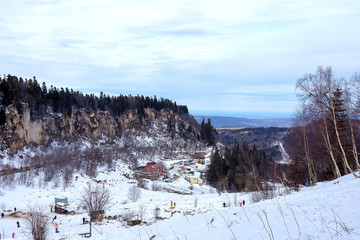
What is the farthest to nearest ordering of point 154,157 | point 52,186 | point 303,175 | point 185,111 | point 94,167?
point 185,111
point 154,157
point 94,167
point 52,186
point 303,175

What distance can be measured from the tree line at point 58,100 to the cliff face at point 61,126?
2258 mm

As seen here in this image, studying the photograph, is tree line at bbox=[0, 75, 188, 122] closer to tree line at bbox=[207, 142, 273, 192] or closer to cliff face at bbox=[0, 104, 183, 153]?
cliff face at bbox=[0, 104, 183, 153]

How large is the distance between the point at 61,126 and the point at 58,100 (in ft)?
33.6

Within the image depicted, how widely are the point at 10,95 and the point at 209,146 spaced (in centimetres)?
9413

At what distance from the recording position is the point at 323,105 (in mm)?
14836

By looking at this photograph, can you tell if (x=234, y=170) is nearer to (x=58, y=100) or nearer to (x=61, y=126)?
(x=61, y=126)

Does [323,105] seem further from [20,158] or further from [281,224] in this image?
[20,158]

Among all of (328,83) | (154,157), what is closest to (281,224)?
(328,83)

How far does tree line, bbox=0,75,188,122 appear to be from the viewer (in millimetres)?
60531

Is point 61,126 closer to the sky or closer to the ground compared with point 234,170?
closer to the sky

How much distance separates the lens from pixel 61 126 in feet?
243

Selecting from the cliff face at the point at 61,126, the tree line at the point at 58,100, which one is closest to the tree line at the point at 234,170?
the cliff face at the point at 61,126

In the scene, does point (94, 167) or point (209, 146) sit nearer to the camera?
point (94, 167)

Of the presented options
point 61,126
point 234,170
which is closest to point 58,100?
point 61,126
